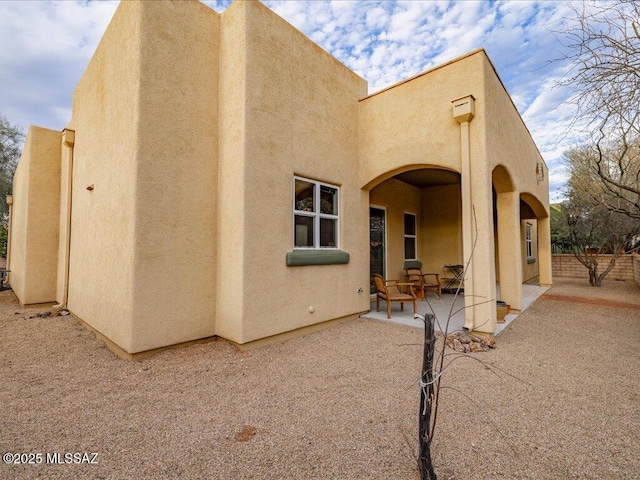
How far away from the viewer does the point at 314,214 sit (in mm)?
5422

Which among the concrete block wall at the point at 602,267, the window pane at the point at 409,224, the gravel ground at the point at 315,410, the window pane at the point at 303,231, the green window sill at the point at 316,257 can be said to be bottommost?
the gravel ground at the point at 315,410

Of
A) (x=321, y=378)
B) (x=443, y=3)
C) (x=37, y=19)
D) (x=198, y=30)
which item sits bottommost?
(x=321, y=378)

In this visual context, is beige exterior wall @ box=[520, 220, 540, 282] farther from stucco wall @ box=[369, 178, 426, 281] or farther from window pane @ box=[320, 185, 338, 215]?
window pane @ box=[320, 185, 338, 215]

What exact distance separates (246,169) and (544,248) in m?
11.5

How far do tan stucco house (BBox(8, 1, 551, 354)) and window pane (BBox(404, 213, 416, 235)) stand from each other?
338 centimetres

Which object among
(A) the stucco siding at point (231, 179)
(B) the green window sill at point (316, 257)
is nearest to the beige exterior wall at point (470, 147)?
(B) the green window sill at point (316, 257)

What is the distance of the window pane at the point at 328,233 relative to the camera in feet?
18.5

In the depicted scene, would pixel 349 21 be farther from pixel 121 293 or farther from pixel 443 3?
pixel 121 293

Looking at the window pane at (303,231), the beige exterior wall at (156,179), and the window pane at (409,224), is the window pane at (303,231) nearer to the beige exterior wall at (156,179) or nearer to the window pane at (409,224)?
the beige exterior wall at (156,179)

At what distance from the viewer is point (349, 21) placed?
6.73m

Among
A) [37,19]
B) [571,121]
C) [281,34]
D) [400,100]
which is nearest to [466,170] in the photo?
[571,121]

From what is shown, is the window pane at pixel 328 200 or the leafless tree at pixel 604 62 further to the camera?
the window pane at pixel 328 200

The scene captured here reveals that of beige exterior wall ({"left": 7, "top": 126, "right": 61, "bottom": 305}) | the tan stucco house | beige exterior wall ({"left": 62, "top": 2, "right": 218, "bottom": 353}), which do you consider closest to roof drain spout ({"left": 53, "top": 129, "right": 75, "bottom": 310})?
the tan stucco house

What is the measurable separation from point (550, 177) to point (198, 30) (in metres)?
13.8
